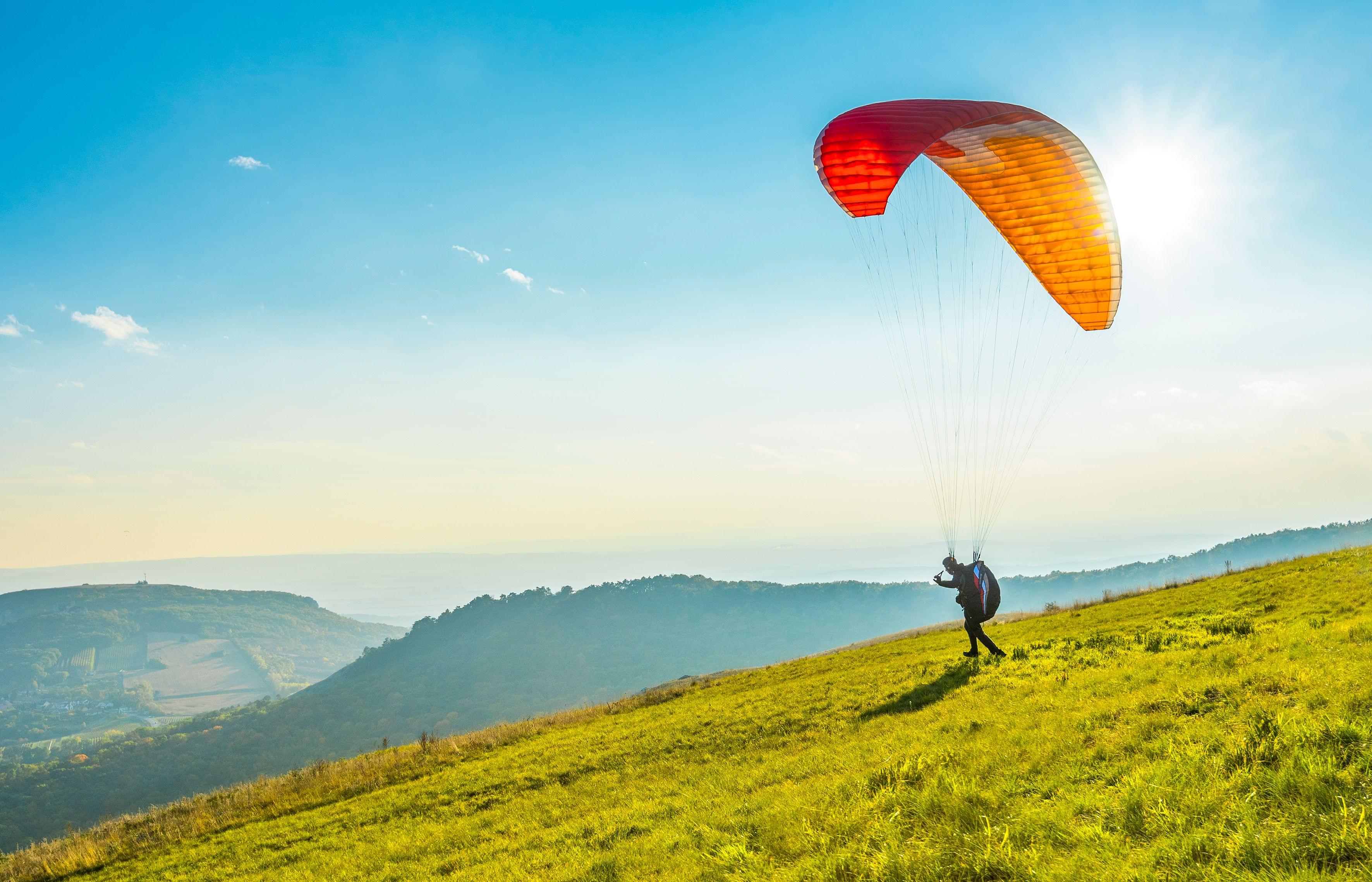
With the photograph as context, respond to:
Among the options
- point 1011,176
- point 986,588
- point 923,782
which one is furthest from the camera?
point 986,588

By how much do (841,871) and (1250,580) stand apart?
2374cm

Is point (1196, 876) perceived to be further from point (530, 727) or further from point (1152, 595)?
point (1152, 595)

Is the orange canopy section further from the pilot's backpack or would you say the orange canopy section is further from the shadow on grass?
the shadow on grass

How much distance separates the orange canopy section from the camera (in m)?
12.9

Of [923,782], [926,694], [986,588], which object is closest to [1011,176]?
[986,588]

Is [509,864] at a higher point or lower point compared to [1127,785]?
lower

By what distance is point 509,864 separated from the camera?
29.1 feet

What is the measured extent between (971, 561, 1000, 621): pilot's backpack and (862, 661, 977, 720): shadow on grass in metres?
1.35

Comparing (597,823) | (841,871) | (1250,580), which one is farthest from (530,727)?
(1250,580)

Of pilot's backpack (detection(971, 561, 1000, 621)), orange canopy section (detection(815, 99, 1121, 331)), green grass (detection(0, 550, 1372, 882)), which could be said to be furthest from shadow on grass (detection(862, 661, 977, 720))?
orange canopy section (detection(815, 99, 1121, 331))

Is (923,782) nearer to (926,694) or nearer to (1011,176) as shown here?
(926,694)

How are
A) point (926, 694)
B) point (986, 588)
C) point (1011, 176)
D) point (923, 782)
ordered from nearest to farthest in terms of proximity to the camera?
point (923, 782)
point (926, 694)
point (1011, 176)
point (986, 588)

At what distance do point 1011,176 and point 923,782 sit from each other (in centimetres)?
1363

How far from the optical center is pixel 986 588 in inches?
620
